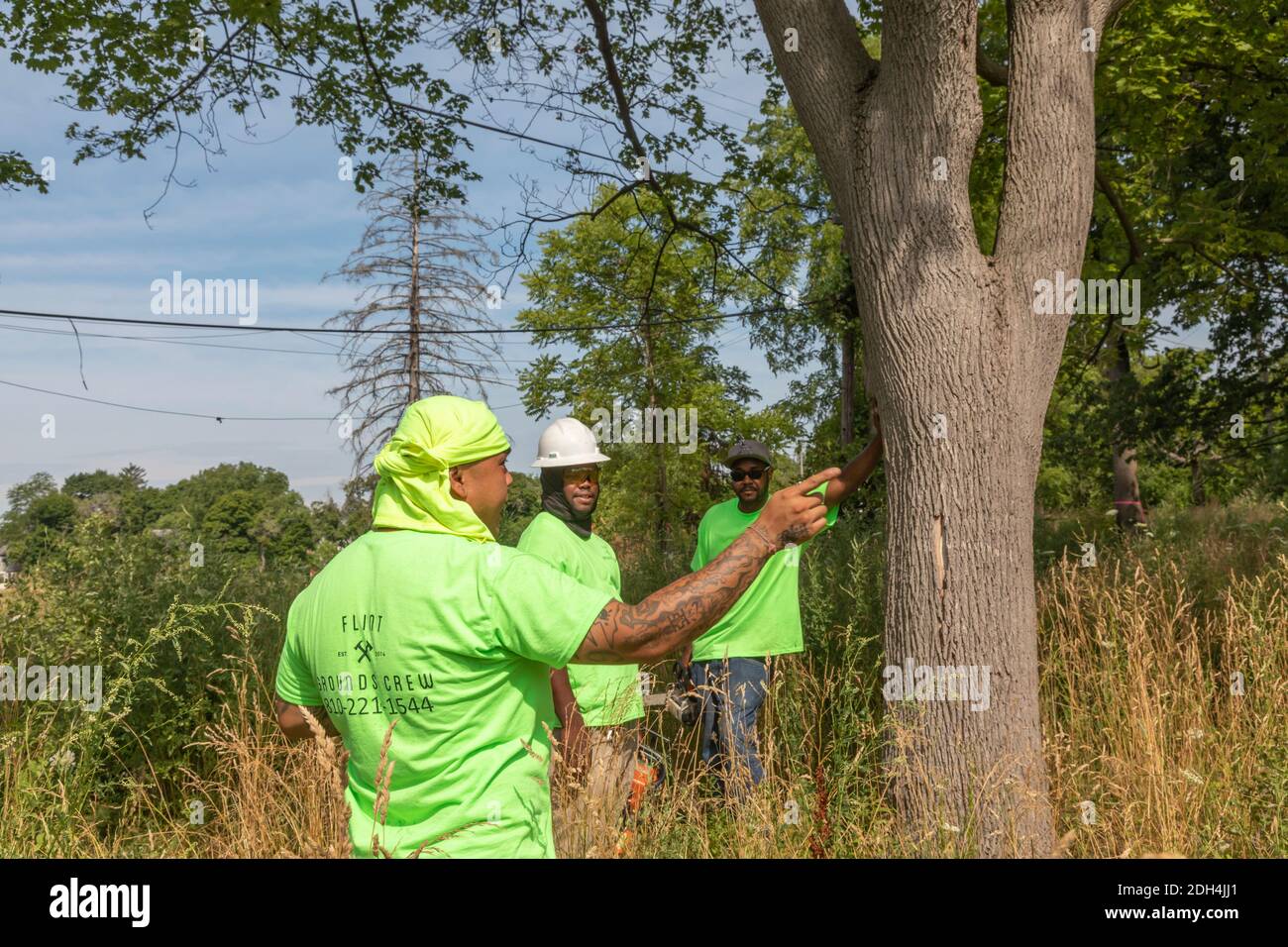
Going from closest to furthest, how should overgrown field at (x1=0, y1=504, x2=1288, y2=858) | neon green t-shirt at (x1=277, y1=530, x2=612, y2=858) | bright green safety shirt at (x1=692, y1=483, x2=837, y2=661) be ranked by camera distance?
1. neon green t-shirt at (x1=277, y1=530, x2=612, y2=858)
2. overgrown field at (x1=0, y1=504, x2=1288, y2=858)
3. bright green safety shirt at (x1=692, y1=483, x2=837, y2=661)

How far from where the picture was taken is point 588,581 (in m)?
4.31

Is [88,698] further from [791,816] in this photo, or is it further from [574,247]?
[574,247]

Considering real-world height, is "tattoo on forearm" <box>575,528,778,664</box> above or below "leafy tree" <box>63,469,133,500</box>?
below

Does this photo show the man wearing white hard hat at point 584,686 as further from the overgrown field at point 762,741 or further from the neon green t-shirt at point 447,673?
the neon green t-shirt at point 447,673

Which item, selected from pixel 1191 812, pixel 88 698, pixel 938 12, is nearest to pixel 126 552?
pixel 88 698

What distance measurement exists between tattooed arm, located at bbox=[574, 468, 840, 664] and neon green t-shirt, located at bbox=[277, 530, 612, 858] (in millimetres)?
47

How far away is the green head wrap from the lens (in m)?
2.18

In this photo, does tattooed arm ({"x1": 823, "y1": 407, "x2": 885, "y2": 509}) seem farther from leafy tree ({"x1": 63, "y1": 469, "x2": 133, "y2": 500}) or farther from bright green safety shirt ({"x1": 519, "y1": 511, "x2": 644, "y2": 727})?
leafy tree ({"x1": 63, "y1": 469, "x2": 133, "y2": 500})

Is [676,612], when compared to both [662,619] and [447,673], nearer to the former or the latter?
[662,619]

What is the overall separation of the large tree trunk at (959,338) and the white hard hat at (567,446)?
140cm

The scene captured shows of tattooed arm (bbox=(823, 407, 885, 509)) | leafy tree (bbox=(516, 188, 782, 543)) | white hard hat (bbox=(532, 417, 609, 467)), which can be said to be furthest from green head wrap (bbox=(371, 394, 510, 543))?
leafy tree (bbox=(516, 188, 782, 543))

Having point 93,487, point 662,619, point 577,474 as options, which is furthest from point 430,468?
point 93,487

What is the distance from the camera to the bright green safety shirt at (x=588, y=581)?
4.07 m
